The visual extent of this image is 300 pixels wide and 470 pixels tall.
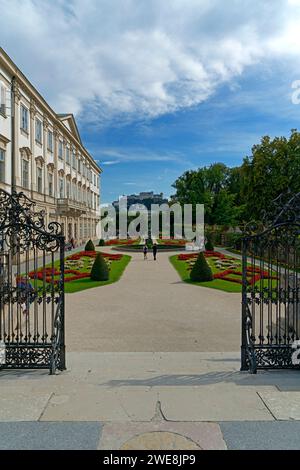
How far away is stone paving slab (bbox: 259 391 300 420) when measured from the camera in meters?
3.55

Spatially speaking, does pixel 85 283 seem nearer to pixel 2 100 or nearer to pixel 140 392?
pixel 140 392

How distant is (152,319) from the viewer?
32.8ft

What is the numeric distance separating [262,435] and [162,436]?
98 cm

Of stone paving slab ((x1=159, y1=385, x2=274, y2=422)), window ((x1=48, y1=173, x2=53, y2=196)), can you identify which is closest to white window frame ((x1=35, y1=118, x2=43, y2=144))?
window ((x1=48, y1=173, x2=53, y2=196))

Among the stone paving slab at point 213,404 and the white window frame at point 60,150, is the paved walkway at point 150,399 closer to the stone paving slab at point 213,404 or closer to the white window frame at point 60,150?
the stone paving slab at point 213,404

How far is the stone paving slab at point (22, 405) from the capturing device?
3533 millimetres

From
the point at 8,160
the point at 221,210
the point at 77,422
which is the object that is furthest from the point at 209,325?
the point at 221,210

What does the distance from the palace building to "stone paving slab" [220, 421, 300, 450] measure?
2284cm

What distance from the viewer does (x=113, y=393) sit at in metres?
4.13

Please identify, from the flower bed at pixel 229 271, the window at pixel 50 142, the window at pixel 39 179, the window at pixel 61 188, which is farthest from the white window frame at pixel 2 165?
the window at pixel 61 188

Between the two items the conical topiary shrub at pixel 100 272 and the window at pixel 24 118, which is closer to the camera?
the conical topiary shrub at pixel 100 272

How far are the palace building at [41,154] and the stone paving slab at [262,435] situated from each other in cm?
2284

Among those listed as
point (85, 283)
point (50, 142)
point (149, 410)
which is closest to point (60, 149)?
point (50, 142)
